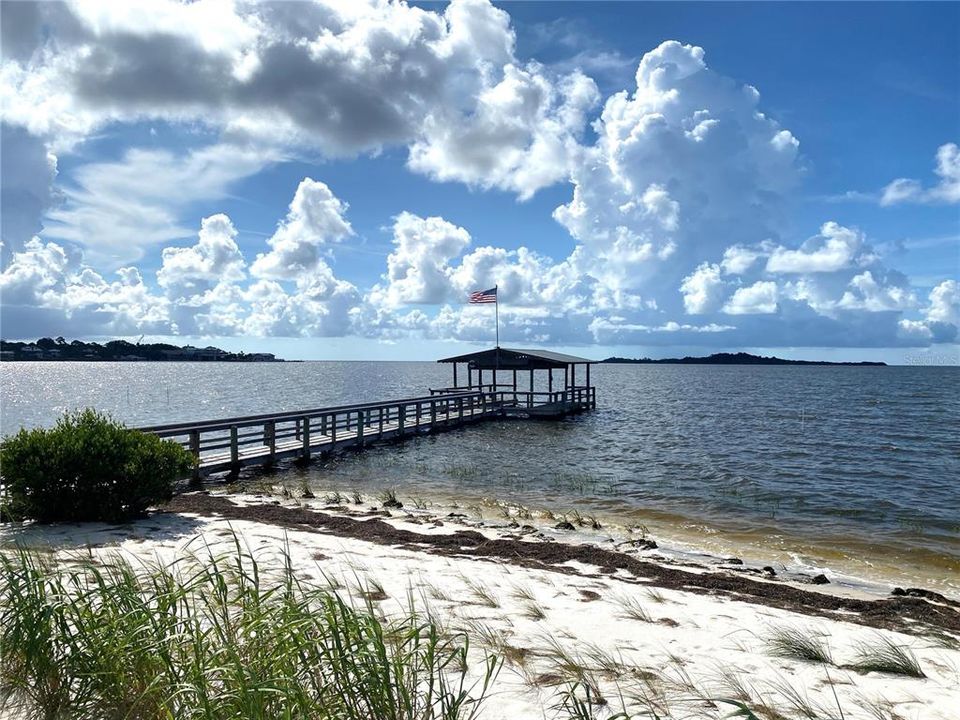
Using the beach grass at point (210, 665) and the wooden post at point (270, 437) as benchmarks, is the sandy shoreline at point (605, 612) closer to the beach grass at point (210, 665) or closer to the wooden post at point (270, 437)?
the beach grass at point (210, 665)

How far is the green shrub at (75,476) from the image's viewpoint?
9.59 meters

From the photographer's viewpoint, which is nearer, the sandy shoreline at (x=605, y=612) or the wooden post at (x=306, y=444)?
the sandy shoreline at (x=605, y=612)

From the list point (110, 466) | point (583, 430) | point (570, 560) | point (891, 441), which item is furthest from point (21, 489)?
point (891, 441)

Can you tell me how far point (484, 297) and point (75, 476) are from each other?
29.4 m

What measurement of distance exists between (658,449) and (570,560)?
17.9 metres

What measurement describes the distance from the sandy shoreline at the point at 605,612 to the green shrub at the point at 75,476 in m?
0.47

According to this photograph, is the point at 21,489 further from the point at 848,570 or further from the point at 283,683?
the point at 848,570

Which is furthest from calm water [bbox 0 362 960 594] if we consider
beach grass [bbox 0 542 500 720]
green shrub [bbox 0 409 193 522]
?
beach grass [bbox 0 542 500 720]

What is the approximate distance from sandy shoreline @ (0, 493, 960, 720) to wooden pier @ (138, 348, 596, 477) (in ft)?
21.5

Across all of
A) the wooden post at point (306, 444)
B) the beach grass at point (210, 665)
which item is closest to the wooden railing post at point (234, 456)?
the wooden post at point (306, 444)

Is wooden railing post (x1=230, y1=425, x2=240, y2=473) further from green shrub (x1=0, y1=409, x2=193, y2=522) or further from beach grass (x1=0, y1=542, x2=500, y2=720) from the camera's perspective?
beach grass (x1=0, y1=542, x2=500, y2=720)

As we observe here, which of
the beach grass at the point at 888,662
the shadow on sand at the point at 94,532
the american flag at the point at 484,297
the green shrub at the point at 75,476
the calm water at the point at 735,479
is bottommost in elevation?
the calm water at the point at 735,479

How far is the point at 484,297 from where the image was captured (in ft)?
124

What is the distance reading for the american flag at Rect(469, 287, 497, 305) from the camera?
3778cm
